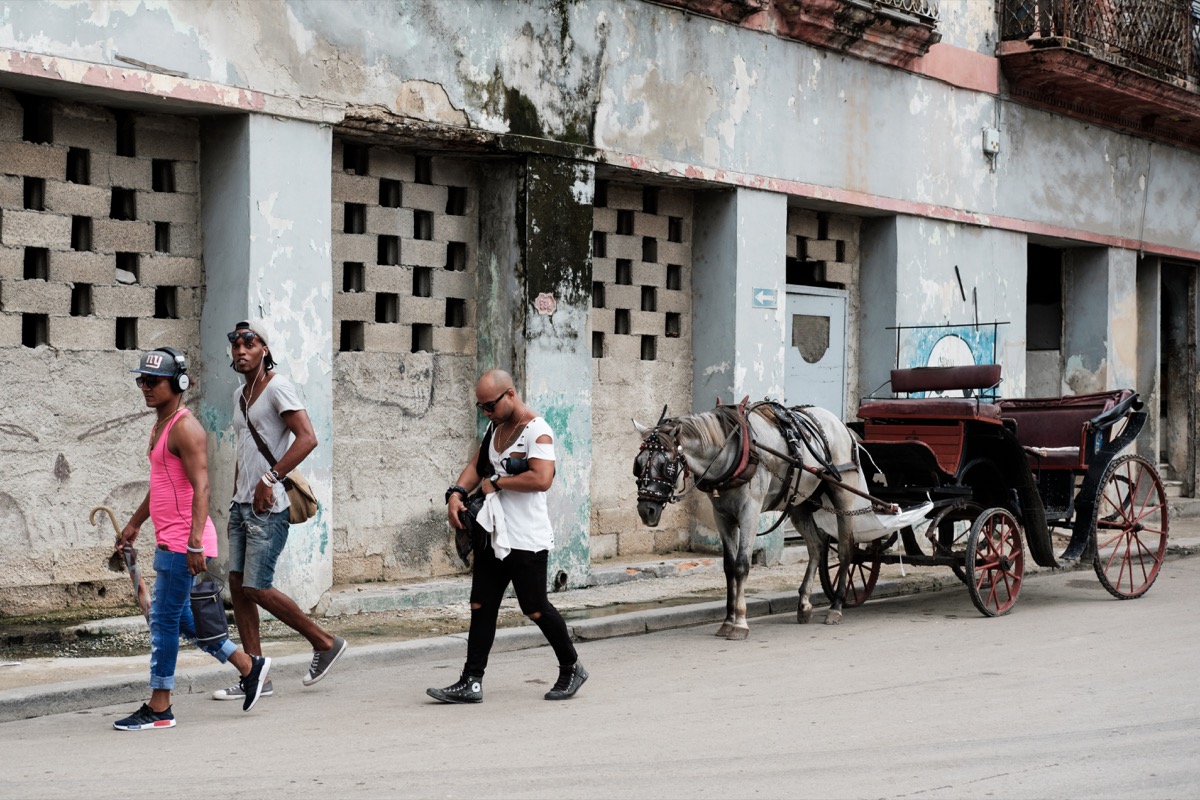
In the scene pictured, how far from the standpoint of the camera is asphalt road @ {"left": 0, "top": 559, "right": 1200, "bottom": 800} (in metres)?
5.85

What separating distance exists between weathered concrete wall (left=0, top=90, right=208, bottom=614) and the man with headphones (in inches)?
104

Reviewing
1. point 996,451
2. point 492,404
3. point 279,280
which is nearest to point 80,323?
point 279,280

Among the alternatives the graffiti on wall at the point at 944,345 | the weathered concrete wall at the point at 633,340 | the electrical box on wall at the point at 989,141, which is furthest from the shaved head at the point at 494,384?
the electrical box on wall at the point at 989,141

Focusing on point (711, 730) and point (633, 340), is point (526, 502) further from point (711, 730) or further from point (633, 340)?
point (633, 340)

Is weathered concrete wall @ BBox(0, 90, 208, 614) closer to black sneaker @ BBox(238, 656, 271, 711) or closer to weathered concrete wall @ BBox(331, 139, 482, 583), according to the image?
weathered concrete wall @ BBox(331, 139, 482, 583)

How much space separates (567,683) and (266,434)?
2028 millimetres

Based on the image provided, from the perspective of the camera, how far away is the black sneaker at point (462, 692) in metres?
7.52

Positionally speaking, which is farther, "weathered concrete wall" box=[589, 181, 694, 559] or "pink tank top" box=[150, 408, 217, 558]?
"weathered concrete wall" box=[589, 181, 694, 559]

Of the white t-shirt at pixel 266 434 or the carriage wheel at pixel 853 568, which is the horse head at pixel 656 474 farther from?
the white t-shirt at pixel 266 434

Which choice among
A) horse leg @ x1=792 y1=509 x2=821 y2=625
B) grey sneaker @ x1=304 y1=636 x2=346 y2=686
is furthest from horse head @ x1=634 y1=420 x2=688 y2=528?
grey sneaker @ x1=304 y1=636 x2=346 y2=686

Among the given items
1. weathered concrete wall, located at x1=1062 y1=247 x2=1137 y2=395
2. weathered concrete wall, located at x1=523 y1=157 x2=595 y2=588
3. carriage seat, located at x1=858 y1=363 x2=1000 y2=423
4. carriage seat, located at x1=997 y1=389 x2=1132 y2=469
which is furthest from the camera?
weathered concrete wall, located at x1=1062 y1=247 x2=1137 y2=395

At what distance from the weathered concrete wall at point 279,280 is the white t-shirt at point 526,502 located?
2.97m

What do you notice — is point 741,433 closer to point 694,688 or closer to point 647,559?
point 694,688

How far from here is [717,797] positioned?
18.5ft
